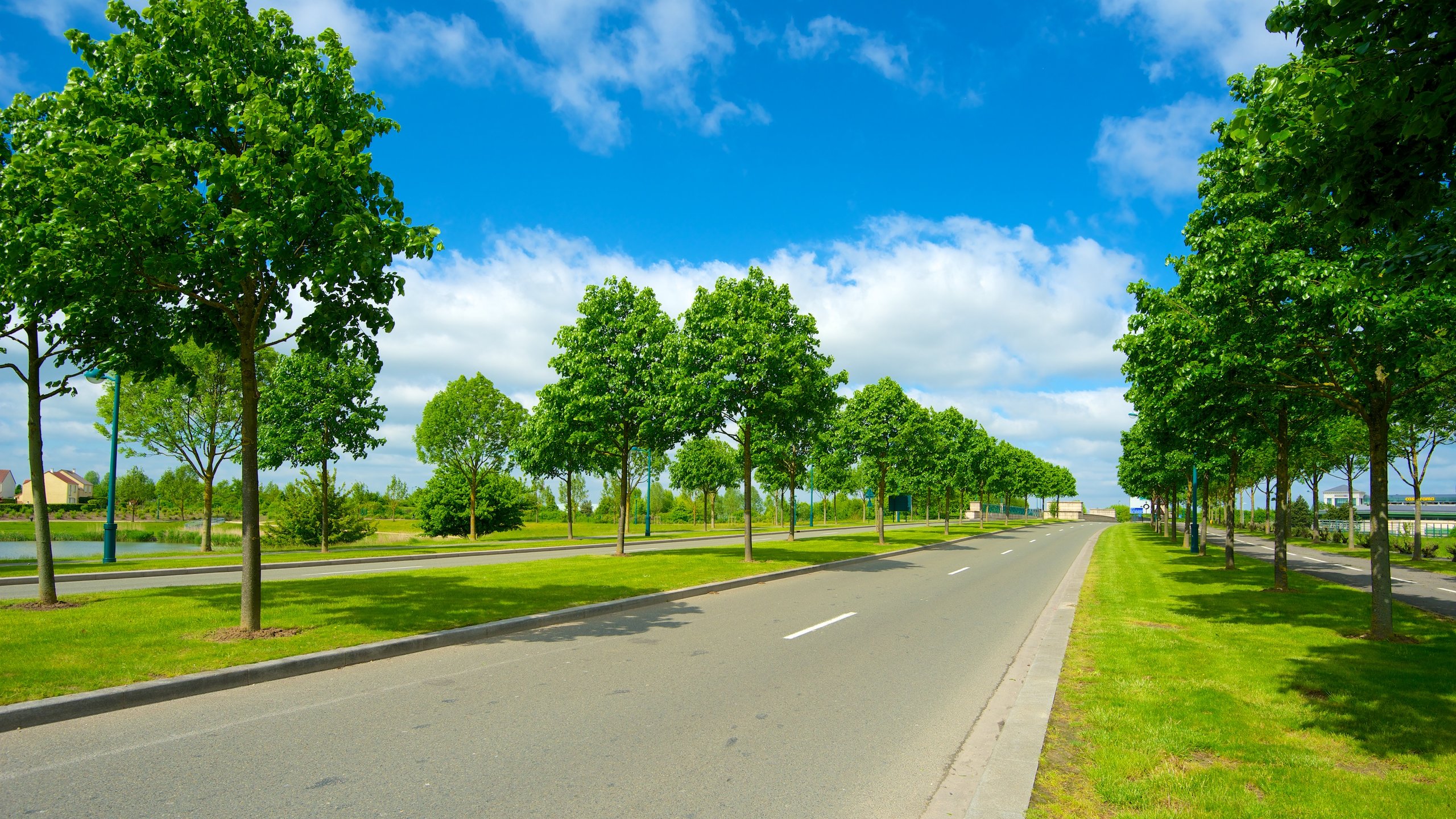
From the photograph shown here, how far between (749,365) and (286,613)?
12875mm

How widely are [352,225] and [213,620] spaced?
591 cm

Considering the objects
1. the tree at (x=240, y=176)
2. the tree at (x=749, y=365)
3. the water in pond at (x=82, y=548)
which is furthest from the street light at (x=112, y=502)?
the tree at (x=749, y=365)

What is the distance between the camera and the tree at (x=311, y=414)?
1072 inches

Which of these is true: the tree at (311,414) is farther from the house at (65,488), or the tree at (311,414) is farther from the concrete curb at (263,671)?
the house at (65,488)

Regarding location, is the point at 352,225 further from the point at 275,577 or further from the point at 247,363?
the point at 275,577

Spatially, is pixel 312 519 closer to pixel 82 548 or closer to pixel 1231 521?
pixel 82 548

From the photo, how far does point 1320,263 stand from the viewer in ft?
31.3

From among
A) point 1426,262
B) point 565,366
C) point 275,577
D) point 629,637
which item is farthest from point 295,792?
point 565,366

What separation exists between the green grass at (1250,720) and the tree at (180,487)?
65.9 meters

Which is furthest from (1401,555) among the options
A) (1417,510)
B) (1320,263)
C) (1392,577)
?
(1320,263)

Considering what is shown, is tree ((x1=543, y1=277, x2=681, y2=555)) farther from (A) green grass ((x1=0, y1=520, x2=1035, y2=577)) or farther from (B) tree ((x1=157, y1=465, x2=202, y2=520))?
(B) tree ((x1=157, y1=465, x2=202, y2=520))

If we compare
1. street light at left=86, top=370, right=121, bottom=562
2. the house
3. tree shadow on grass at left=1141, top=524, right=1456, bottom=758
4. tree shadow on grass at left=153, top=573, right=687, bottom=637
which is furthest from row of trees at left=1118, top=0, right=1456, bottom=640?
the house

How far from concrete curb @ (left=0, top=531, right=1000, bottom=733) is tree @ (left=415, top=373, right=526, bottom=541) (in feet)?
90.6

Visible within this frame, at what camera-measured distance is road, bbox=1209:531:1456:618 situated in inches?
595
